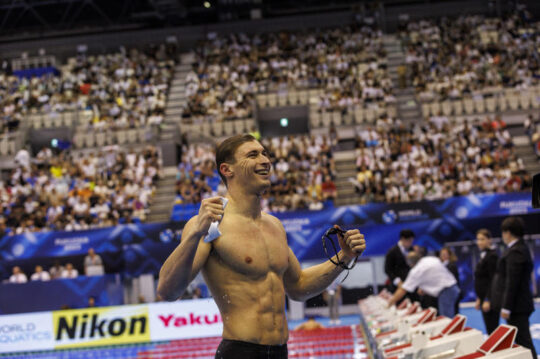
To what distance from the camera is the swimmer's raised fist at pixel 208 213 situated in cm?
315

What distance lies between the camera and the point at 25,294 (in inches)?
736

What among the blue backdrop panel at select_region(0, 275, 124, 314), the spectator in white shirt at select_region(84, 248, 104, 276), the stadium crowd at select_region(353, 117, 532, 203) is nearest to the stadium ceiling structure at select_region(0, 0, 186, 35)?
the stadium crowd at select_region(353, 117, 532, 203)

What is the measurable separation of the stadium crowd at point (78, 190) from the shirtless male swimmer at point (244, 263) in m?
17.8

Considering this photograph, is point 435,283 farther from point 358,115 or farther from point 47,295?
point 358,115

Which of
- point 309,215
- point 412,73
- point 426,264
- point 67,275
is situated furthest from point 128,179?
point 426,264

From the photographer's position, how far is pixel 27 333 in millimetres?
15992

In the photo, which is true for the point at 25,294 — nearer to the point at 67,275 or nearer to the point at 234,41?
the point at 67,275

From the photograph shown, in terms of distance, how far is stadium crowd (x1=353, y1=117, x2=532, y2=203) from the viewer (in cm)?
2034

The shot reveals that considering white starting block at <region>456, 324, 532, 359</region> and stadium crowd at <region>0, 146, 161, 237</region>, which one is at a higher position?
stadium crowd at <region>0, 146, 161, 237</region>

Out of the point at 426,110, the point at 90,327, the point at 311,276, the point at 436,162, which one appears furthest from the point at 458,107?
the point at 311,276

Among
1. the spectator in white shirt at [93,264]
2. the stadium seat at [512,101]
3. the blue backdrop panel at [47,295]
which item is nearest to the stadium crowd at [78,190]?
the spectator in white shirt at [93,264]

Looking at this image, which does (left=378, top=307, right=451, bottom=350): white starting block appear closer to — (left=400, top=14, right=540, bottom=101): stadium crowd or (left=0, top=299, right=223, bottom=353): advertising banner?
(left=0, top=299, right=223, bottom=353): advertising banner

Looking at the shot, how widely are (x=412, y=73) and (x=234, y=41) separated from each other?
8652mm

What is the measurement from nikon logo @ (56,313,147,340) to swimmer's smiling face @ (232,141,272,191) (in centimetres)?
1302
